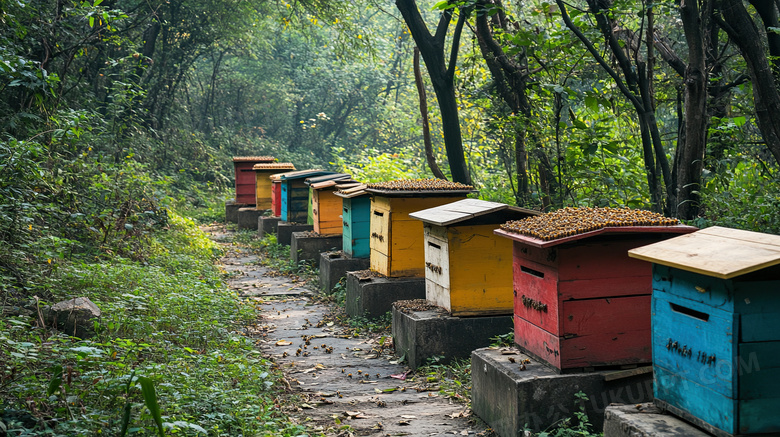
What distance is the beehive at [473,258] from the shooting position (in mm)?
5246

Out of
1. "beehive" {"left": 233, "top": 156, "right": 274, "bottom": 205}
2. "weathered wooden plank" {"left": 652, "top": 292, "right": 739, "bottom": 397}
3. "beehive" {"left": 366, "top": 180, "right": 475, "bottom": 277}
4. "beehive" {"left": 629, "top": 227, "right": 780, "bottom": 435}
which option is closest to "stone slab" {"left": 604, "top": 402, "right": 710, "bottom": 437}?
"beehive" {"left": 629, "top": 227, "right": 780, "bottom": 435}

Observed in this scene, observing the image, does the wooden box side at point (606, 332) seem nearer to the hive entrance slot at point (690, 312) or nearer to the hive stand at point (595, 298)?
the hive stand at point (595, 298)

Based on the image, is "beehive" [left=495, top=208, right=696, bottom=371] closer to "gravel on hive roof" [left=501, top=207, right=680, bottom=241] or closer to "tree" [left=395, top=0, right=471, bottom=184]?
"gravel on hive roof" [left=501, top=207, right=680, bottom=241]

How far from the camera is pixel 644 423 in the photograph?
300 cm

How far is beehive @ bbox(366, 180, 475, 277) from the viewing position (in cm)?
669

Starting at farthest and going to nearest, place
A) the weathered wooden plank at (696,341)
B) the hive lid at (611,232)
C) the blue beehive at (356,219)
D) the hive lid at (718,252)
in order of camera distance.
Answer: the blue beehive at (356,219), the hive lid at (611,232), the weathered wooden plank at (696,341), the hive lid at (718,252)

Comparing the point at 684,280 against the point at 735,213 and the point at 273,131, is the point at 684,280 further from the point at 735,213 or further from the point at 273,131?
→ the point at 273,131

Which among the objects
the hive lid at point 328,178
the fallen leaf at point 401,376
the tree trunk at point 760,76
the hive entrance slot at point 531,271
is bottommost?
the fallen leaf at point 401,376

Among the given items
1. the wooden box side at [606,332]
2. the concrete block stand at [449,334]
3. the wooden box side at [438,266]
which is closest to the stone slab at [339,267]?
the wooden box side at [438,266]

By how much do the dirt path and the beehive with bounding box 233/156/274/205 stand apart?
7728mm

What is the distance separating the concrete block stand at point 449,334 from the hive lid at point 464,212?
0.89 metres

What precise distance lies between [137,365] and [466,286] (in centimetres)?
272

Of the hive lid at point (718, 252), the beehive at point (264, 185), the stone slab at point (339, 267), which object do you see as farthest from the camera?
the beehive at point (264, 185)

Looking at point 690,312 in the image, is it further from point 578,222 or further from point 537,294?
point 537,294
